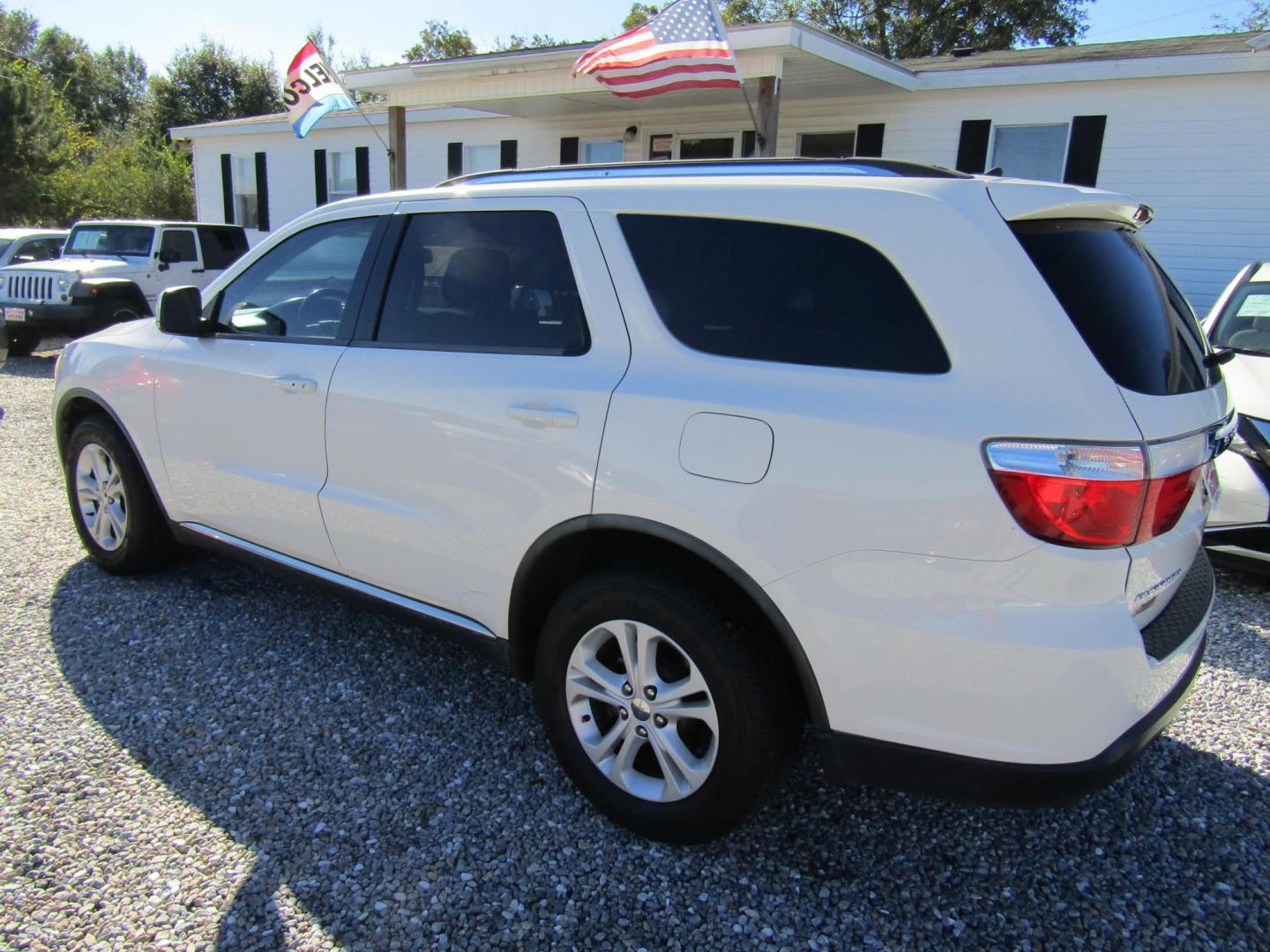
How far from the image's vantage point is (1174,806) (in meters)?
2.73

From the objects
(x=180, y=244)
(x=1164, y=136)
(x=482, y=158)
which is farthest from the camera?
(x=482, y=158)

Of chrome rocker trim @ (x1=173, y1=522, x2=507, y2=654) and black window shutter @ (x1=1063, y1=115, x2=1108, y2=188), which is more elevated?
black window shutter @ (x1=1063, y1=115, x2=1108, y2=188)

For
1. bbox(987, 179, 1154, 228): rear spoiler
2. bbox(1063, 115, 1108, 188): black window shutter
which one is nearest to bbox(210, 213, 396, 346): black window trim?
bbox(987, 179, 1154, 228): rear spoiler

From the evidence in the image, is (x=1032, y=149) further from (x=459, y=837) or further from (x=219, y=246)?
(x=459, y=837)

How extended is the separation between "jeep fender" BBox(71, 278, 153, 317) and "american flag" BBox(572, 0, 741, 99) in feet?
21.9

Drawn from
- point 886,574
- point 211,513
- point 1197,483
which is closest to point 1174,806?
point 1197,483

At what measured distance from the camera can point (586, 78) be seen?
11516 millimetres

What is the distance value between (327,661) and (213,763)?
72 cm

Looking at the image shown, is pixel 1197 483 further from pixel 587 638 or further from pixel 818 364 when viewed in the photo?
pixel 587 638

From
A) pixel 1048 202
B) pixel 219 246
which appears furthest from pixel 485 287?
pixel 219 246

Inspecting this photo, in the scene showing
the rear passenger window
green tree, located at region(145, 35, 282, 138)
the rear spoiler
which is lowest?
the rear passenger window

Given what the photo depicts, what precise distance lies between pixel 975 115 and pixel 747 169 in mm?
10685

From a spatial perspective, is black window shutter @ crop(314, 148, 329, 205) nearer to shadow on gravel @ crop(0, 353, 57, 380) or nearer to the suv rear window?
shadow on gravel @ crop(0, 353, 57, 380)

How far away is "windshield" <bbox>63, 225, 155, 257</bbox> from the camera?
12258mm
